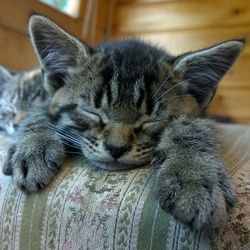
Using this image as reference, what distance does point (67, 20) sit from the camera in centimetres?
243

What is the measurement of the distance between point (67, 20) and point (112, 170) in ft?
5.85

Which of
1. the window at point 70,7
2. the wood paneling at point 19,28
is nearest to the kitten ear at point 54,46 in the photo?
the wood paneling at point 19,28

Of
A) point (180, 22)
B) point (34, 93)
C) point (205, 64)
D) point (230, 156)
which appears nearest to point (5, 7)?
point (34, 93)

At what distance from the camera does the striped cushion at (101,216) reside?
650 millimetres

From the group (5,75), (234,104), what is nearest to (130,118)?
(5,75)

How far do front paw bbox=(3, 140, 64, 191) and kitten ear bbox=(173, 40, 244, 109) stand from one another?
0.35 m

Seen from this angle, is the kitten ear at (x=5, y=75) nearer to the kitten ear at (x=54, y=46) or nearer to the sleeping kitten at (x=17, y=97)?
the sleeping kitten at (x=17, y=97)

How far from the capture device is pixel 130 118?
0.87 meters

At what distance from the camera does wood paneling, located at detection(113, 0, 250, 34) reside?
2520 mm

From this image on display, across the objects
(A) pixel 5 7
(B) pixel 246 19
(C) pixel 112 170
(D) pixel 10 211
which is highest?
(B) pixel 246 19

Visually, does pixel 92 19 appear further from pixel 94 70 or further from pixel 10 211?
pixel 10 211

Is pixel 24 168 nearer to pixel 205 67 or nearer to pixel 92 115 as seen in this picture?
pixel 92 115

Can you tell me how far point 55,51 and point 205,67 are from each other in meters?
0.36

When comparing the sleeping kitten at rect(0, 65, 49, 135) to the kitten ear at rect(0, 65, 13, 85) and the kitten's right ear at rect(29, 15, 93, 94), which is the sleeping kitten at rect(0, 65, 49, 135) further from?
the kitten's right ear at rect(29, 15, 93, 94)
